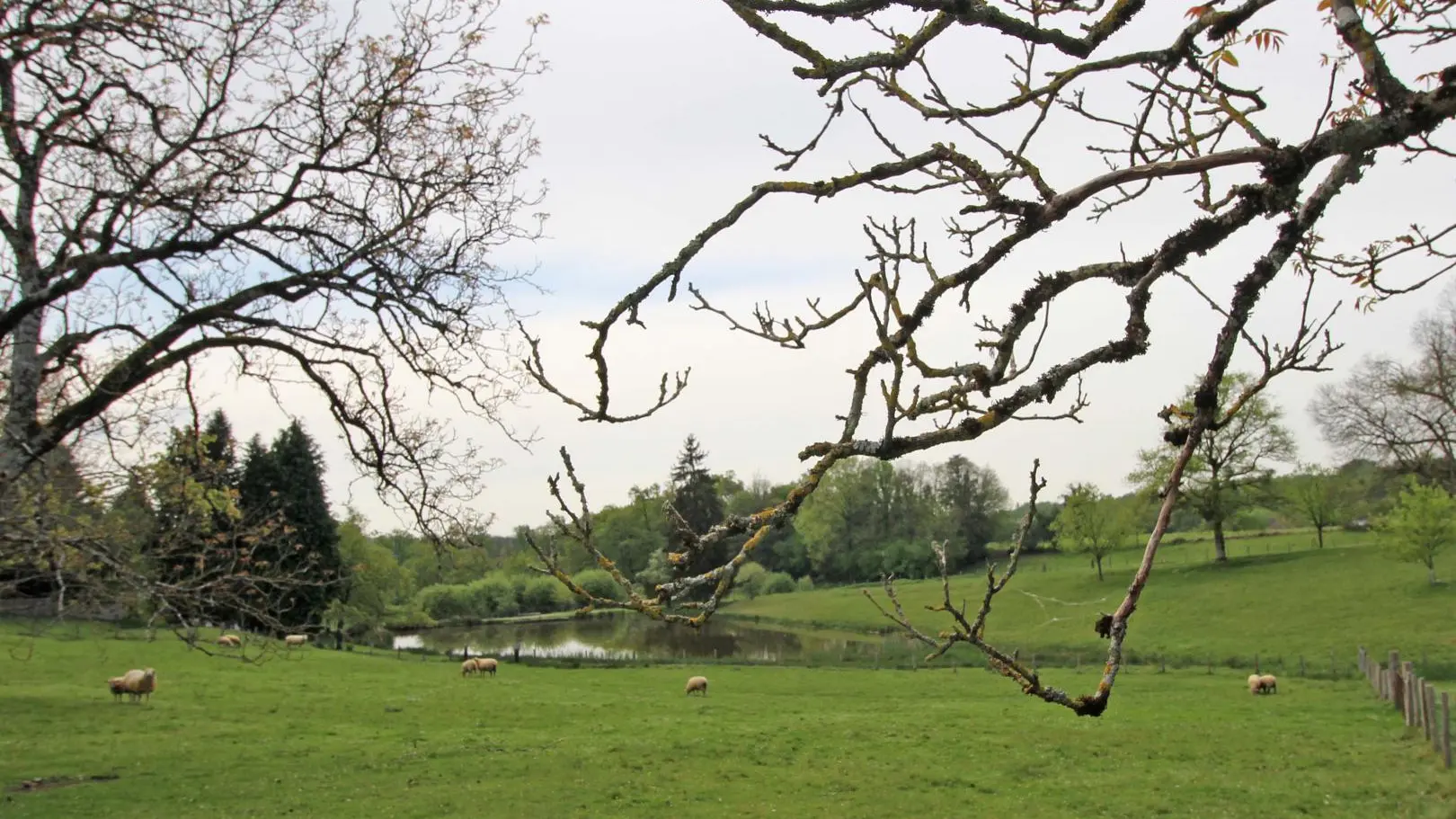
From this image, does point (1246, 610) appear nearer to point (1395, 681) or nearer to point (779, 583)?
point (1395, 681)

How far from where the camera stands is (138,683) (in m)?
23.9

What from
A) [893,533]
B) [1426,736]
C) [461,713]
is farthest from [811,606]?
[1426,736]

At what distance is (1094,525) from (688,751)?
42.4 m

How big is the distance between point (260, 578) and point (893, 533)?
7741 centimetres

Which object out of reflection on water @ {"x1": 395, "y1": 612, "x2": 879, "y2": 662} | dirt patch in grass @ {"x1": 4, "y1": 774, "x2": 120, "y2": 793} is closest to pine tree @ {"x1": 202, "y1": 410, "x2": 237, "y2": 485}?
dirt patch in grass @ {"x1": 4, "y1": 774, "x2": 120, "y2": 793}

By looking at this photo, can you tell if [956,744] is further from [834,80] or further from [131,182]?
[834,80]

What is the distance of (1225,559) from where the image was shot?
55438 mm

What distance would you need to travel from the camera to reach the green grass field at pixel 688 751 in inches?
587

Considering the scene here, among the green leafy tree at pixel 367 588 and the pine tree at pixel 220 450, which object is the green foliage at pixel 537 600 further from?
the pine tree at pixel 220 450

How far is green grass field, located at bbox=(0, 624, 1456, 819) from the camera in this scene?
14.9m

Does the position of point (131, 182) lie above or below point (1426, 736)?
above

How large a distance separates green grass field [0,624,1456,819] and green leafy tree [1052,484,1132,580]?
25.5 meters

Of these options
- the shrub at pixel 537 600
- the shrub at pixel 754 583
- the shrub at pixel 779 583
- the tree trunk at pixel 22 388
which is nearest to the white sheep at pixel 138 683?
the tree trunk at pixel 22 388

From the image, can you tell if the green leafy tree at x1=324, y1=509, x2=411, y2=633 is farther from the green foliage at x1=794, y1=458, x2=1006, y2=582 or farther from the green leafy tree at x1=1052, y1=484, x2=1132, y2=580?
the green leafy tree at x1=1052, y1=484, x2=1132, y2=580
